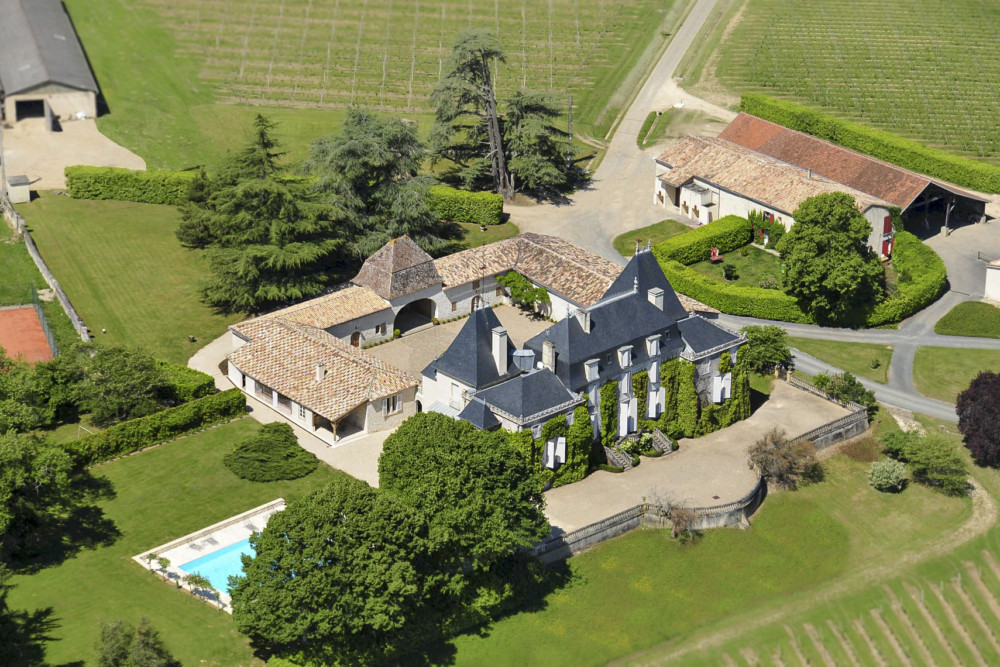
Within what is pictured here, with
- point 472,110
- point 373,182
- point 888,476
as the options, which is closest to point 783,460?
point 888,476

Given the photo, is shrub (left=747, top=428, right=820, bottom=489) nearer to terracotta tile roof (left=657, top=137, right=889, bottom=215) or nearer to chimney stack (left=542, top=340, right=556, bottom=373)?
chimney stack (left=542, top=340, right=556, bottom=373)

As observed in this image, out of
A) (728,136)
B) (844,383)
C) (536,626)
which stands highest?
(728,136)

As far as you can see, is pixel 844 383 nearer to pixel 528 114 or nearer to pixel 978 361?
pixel 978 361

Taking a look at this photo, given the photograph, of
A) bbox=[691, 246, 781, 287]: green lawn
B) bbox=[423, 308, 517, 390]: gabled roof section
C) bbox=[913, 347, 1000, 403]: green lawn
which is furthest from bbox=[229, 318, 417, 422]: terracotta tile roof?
bbox=[913, 347, 1000, 403]: green lawn

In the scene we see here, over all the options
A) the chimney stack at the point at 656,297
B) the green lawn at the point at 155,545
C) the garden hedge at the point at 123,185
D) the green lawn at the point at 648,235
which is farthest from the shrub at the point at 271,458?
the garden hedge at the point at 123,185

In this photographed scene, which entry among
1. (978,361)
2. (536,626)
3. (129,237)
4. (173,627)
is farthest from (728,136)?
(173,627)

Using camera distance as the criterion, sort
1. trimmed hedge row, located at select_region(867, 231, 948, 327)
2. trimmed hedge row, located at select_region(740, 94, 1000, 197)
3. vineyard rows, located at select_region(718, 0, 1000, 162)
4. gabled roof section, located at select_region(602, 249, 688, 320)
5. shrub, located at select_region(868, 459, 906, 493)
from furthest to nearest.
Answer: vineyard rows, located at select_region(718, 0, 1000, 162) → trimmed hedge row, located at select_region(740, 94, 1000, 197) → trimmed hedge row, located at select_region(867, 231, 948, 327) → gabled roof section, located at select_region(602, 249, 688, 320) → shrub, located at select_region(868, 459, 906, 493)
